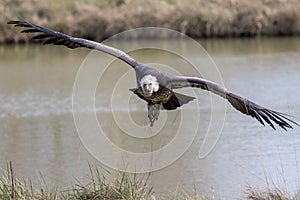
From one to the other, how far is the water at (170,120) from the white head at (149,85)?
0.93 meters

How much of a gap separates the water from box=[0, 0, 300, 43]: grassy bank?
1.71 m

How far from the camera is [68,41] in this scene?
796 cm

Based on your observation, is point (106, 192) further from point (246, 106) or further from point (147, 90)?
point (246, 106)

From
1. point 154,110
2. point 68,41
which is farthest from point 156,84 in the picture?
point 68,41

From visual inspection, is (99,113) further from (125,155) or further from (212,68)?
(212,68)

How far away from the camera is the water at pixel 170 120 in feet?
29.9

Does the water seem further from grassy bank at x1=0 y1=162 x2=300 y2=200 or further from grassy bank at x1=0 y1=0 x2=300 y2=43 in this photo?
grassy bank at x1=0 y1=0 x2=300 y2=43

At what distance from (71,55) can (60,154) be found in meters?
11.6

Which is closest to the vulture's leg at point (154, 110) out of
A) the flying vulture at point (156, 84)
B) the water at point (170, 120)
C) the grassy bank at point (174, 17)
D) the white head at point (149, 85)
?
the flying vulture at point (156, 84)

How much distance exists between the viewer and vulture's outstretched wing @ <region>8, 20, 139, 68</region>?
7781 millimetres

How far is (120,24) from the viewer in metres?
24.9

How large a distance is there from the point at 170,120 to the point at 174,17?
40.2 feet

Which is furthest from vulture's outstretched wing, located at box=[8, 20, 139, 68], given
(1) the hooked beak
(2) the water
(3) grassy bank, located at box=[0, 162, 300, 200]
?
(3) grassy bank, located at box=[0, 162, 300, 200]

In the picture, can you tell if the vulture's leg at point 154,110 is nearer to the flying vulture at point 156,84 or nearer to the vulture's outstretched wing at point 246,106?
the flying vulture at point 156,84
